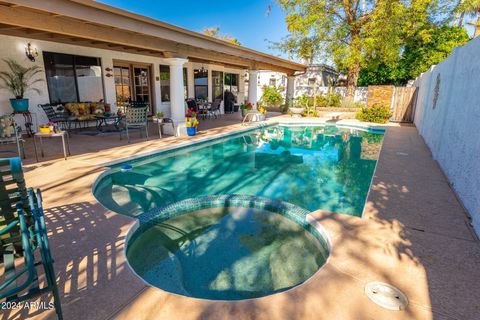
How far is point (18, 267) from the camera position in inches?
94.2

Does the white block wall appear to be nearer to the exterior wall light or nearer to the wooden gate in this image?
the wooden gate

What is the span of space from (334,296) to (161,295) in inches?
50.8

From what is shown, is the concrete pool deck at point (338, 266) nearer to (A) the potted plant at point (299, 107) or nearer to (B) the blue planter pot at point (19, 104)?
(B) the blue planter pot at point (19, 104)

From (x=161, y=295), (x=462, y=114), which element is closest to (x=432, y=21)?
(x=462, y=114)

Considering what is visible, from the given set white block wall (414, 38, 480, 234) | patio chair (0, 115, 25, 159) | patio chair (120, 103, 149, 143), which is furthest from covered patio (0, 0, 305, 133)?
white block wall (414, 38, 480, 234)

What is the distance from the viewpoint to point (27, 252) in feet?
4.91

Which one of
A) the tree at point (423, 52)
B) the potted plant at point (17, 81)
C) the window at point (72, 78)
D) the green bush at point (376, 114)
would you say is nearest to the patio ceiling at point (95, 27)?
the window at point (72, 78)

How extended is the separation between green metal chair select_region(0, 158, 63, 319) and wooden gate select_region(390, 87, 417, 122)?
14906 millimetres

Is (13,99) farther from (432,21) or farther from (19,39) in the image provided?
(432,21)

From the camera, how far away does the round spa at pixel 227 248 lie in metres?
2.78

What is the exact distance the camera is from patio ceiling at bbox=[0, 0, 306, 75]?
4.62 metres

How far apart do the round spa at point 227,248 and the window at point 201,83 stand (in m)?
11.6

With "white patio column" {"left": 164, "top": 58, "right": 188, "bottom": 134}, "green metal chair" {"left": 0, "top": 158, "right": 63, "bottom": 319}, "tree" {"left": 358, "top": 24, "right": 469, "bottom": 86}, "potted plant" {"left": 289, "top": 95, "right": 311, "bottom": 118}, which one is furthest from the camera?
"tree" {"left": 358, "top": 24, "right": 469, "bottom": 86}

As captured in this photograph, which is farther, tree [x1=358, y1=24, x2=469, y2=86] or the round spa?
tree [x1=358, y1=24, x2=469, y2=86]
